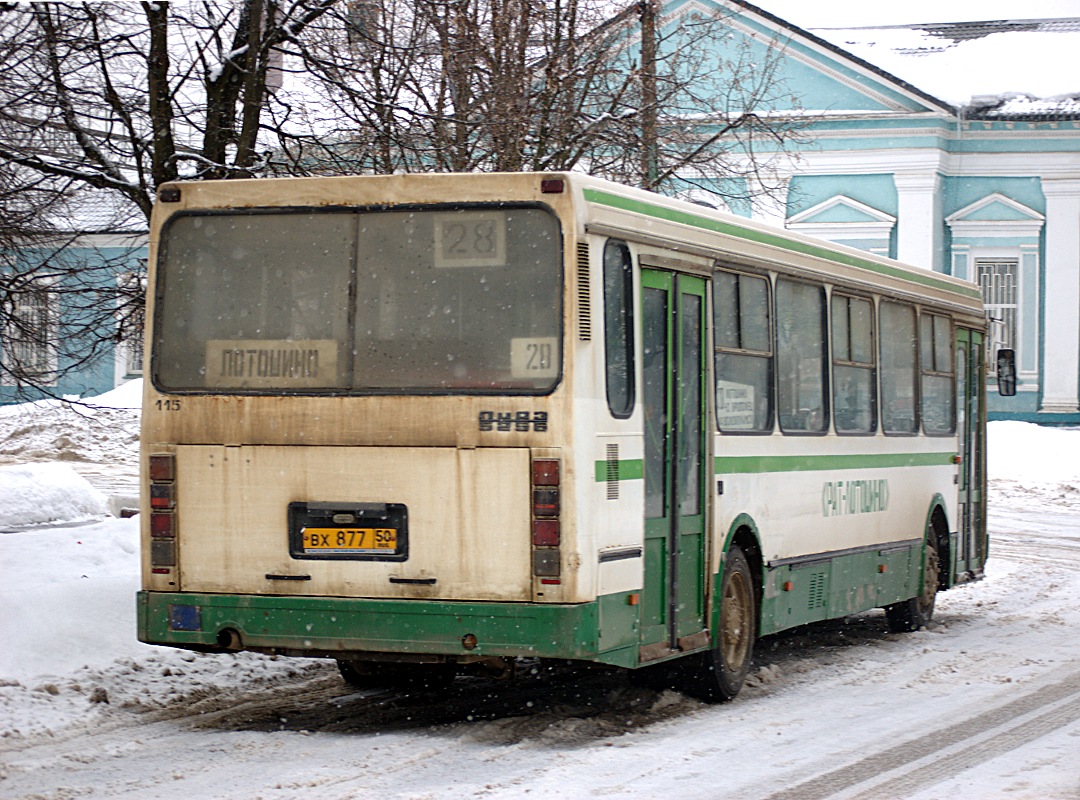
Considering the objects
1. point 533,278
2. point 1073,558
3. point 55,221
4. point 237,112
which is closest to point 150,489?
point 533,278

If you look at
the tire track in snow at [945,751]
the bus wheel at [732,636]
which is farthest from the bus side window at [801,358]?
the tire track in snow at [945,751]

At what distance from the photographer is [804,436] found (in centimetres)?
1195

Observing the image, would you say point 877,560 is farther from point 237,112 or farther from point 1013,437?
point 1013,437

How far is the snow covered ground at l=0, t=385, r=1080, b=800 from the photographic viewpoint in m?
7.81

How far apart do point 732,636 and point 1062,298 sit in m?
35.5

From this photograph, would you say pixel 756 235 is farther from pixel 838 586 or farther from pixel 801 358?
pixel 838 586

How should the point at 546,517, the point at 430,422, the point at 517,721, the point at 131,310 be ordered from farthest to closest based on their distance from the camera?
the point at 131,310 → the point at 517,721 → the point at 430,422 → the point at 546,517

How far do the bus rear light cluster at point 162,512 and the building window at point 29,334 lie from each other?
5.62 metres

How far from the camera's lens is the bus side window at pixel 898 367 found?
13.6 m

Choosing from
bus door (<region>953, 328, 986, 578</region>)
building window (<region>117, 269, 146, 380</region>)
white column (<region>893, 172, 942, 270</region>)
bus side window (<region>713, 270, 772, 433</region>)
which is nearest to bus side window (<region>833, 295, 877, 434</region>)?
bus side window (<region>713, 270, 772, 433</region>)

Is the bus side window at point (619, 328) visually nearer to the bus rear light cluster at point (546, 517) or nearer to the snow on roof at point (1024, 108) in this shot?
the bus rear light cluster at point (546, 517)

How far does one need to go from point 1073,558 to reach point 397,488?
48.7 feet

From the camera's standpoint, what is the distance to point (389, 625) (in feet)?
29.1

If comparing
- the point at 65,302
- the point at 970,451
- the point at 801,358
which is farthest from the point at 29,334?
the point at 970,451
